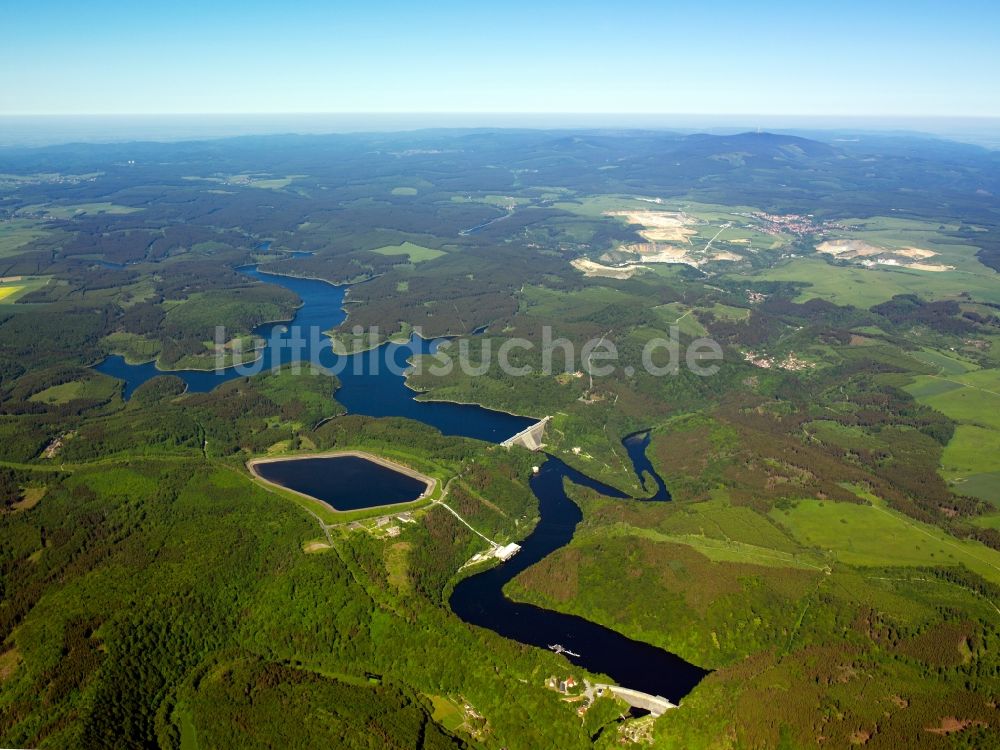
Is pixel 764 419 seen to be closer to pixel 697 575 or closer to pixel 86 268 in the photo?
pixel 697 575

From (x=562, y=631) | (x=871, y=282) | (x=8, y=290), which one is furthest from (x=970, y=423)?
(x=8, y=290)

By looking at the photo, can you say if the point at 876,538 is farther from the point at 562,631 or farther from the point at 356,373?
the point at 356,373

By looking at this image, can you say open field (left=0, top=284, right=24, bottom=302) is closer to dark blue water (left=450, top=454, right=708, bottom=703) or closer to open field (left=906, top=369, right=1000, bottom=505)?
dark blue water (left=450, top=454, right=708, bottom=703)

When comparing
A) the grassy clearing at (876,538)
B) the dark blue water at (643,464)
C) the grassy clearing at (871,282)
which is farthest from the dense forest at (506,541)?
the grassy clearing at (871,282)

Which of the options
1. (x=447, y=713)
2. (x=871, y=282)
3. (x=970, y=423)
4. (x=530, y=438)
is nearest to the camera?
(x=447, y=713)

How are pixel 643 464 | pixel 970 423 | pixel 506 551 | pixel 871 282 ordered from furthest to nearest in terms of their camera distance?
1. pixel 871 282
2. pixel 970 423
3. pixel 643 464
4. pixel 506 551

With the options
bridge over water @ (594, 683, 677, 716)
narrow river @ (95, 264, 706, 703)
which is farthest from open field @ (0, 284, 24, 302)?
bridge over water @ (594, 683, 677, 716)

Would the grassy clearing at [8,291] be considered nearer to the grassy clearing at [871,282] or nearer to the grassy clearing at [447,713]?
the grassy clearing at [447,713]
